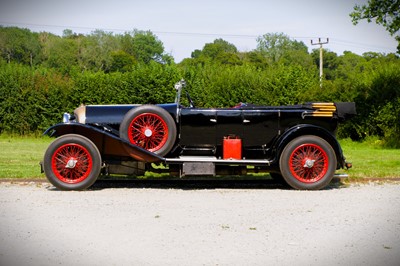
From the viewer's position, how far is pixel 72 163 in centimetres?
871

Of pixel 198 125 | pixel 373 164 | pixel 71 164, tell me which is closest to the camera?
pixel 71 164

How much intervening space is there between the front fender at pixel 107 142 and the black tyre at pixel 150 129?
0.21 m

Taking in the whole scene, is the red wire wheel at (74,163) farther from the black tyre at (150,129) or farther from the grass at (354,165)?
the grass at (354,165)

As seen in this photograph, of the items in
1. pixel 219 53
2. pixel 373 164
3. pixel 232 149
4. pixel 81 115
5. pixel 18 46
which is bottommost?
pixel 373 164

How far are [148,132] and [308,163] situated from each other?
8.76 feet

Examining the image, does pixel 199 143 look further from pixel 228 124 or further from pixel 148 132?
pixel 148 132

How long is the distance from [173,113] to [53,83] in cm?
1713

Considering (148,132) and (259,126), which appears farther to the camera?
(259,126)

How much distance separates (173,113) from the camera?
9.20 metres

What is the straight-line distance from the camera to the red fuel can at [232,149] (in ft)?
29.8

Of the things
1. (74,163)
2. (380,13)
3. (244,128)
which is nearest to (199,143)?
(244,128)

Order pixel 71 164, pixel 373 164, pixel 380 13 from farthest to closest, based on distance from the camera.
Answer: pixel 380 13 < pixel 373 164 < pixel 71 164

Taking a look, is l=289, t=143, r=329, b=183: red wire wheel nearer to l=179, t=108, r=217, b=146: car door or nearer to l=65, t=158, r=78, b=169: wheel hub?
l=179, t=108, r=217, b=146: car door

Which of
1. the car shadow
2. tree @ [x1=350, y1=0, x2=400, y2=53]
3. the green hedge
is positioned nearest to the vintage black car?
the car shadow
